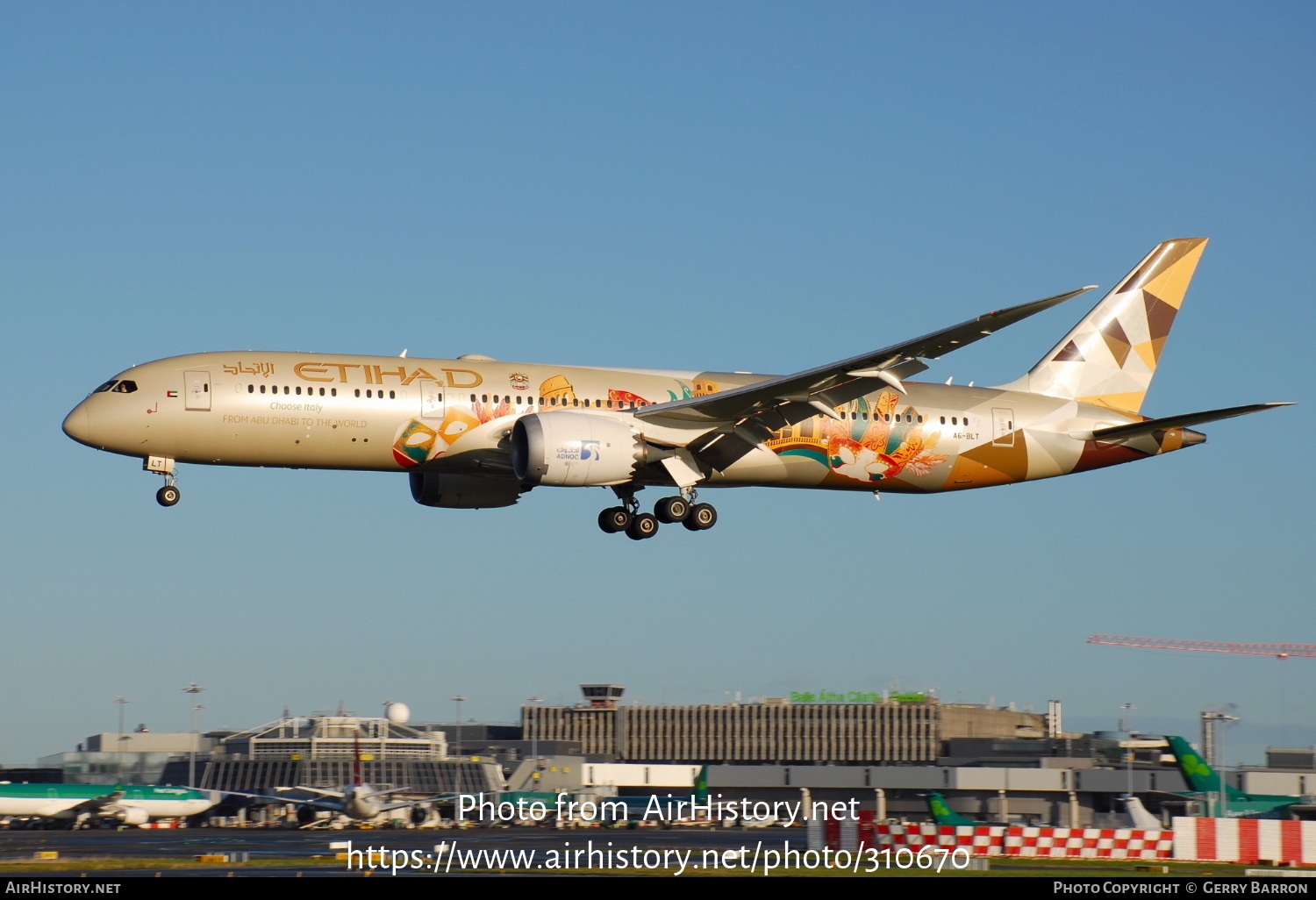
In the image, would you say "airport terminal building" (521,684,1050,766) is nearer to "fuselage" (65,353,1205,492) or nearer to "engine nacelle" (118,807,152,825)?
"engine nacelle" (118,807,152,825)

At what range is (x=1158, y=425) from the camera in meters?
45.1

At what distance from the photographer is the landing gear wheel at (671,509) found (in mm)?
42781

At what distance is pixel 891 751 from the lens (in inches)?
4892

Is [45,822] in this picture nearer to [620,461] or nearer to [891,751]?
[620,461]

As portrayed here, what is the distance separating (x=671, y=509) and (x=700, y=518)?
94 centimetres

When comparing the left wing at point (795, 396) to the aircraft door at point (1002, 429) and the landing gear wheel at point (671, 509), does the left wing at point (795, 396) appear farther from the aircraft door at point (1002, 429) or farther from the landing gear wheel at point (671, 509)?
the aircraft door at point (1002, 429)

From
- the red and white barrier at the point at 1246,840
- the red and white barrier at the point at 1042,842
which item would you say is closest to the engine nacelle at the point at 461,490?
the red and white barrier at the point at 1042,842

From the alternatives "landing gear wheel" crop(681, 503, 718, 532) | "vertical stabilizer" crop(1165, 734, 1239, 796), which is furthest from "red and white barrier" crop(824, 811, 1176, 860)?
"vertical stabilizer" crop(1165, 734, 1239, 796)

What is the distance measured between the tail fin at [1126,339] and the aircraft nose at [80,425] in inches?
1137

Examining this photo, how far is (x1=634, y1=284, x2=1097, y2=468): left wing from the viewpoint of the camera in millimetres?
37531

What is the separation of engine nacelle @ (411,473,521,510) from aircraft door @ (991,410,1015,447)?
1490 centimetres

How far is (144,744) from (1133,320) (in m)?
75.2
